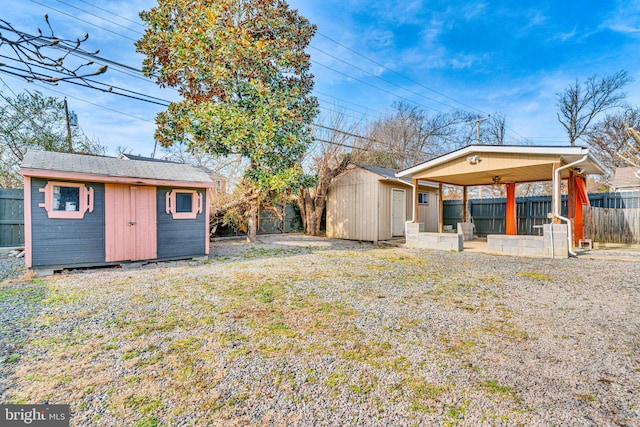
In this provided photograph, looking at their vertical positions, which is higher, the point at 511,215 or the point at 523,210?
the point at 523,210

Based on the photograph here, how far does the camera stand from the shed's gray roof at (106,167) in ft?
16.8

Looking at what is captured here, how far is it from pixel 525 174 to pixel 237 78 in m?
8.82

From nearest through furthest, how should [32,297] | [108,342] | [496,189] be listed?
[108,342], [32,297], [496,189]

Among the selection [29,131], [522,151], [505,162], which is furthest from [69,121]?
[522,151]

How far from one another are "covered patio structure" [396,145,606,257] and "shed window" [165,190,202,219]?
20.8 ft

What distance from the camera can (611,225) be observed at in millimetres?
8844

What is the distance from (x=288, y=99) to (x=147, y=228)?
4735mm

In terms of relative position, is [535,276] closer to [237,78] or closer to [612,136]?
[237,78]

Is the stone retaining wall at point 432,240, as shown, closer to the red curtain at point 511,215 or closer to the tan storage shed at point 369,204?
the tan storage shed at point 369,204

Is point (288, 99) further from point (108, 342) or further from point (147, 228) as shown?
point (108, 342)

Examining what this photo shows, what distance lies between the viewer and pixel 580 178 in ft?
28.6

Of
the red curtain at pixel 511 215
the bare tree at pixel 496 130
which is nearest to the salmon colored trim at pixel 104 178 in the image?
the red curtain at pixel 511 215

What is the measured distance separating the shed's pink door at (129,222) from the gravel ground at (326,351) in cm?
113

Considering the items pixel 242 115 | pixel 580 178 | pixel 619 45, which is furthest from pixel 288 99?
pixel 619 45
